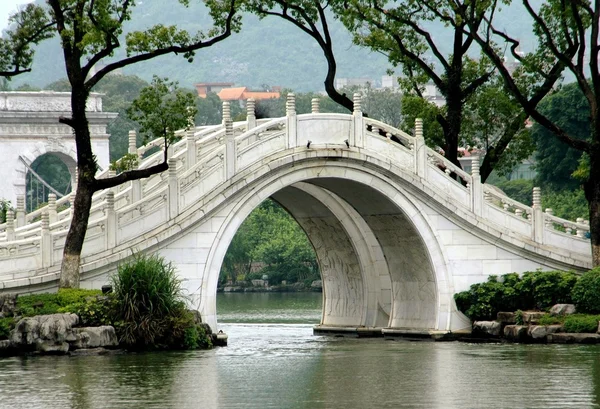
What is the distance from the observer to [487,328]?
29125 mm

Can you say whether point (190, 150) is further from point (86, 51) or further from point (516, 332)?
point (516, 332)

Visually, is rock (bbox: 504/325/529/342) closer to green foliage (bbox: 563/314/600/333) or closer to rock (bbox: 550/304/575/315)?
rock (bbox: 550/304/575/315)

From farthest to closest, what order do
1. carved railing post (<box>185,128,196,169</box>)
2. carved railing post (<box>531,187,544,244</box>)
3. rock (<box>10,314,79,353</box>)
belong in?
1. carved railing post (<box>531,187,544,244</box>)
2. carved railing post (<box>185,128,196,169</box>)
3. rock (<box>10,314,79,353</box>)

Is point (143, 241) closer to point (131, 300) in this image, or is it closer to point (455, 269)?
point (131, 300)

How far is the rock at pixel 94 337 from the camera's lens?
24406 mm

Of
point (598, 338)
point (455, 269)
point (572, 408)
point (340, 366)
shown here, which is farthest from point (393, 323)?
point (572, 408)

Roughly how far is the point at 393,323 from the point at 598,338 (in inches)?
244

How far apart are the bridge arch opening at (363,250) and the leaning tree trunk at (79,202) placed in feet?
9.57

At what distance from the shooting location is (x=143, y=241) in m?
26.4

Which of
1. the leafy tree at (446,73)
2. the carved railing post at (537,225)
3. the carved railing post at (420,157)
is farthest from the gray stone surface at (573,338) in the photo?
the leafy tree at (446,73)

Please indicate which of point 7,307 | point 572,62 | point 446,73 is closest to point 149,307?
point 7,307

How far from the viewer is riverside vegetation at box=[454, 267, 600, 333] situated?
27.8m

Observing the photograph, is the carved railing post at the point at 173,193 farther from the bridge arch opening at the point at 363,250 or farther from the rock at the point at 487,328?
the rock at the point at 487,328

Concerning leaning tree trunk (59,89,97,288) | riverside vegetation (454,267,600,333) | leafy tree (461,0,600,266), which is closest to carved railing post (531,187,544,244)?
leafy tree (461,0,600,266)
